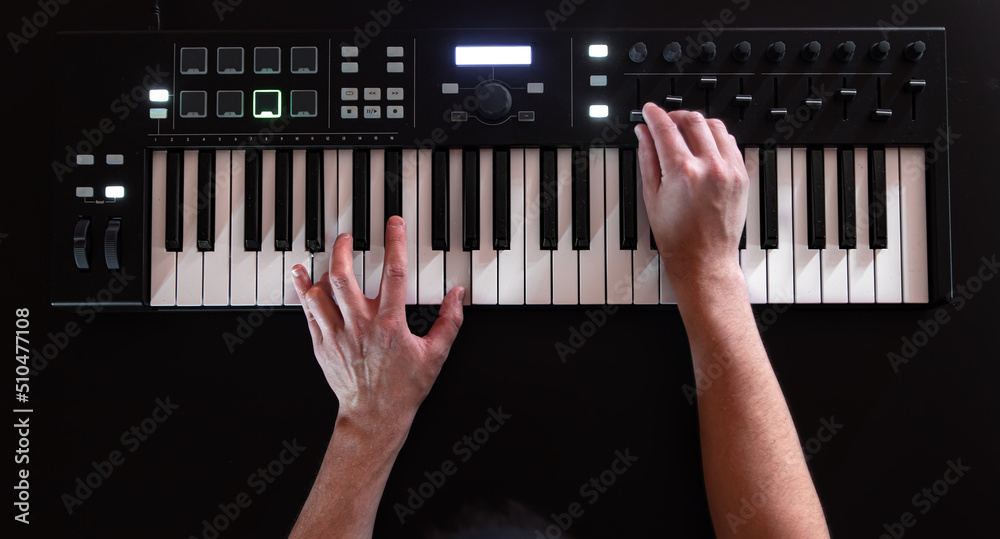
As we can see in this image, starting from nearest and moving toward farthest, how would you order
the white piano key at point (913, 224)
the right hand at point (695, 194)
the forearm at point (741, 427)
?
the forearm at point (741, 427) → the right hand at point (695, 194) → the white piano key at point (913, 224)

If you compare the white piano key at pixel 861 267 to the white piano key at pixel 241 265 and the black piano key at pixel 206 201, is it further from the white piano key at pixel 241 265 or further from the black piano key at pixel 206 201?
the black piano key at pixel 206 201

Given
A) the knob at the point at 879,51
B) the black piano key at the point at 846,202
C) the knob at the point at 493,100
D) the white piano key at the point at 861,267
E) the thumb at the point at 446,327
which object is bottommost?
the thumb at the point at 446,327

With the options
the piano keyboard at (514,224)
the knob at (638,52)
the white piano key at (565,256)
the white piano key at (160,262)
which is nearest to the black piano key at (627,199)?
the piano keyboard at (514,224)

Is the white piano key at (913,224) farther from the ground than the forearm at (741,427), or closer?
farther from the ground

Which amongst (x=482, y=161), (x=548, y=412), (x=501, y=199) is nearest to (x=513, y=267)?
(x=501, y=199)

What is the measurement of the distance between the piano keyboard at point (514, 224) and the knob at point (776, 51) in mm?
226

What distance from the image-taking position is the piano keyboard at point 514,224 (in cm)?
134

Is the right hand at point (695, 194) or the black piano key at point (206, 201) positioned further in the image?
the black piano key at point (206, 201)

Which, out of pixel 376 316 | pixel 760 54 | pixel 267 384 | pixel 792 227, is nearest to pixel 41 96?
pixel 267 384

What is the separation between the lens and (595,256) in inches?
53.3

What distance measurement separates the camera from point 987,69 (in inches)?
58.3

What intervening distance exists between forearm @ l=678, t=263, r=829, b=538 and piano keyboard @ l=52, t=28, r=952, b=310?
132 millimetres

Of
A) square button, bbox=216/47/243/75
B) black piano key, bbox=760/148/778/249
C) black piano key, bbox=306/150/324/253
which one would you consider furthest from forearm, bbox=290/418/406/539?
black piano key, bbox=760/148/778/249

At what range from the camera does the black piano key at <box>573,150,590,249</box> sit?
1336 mm
